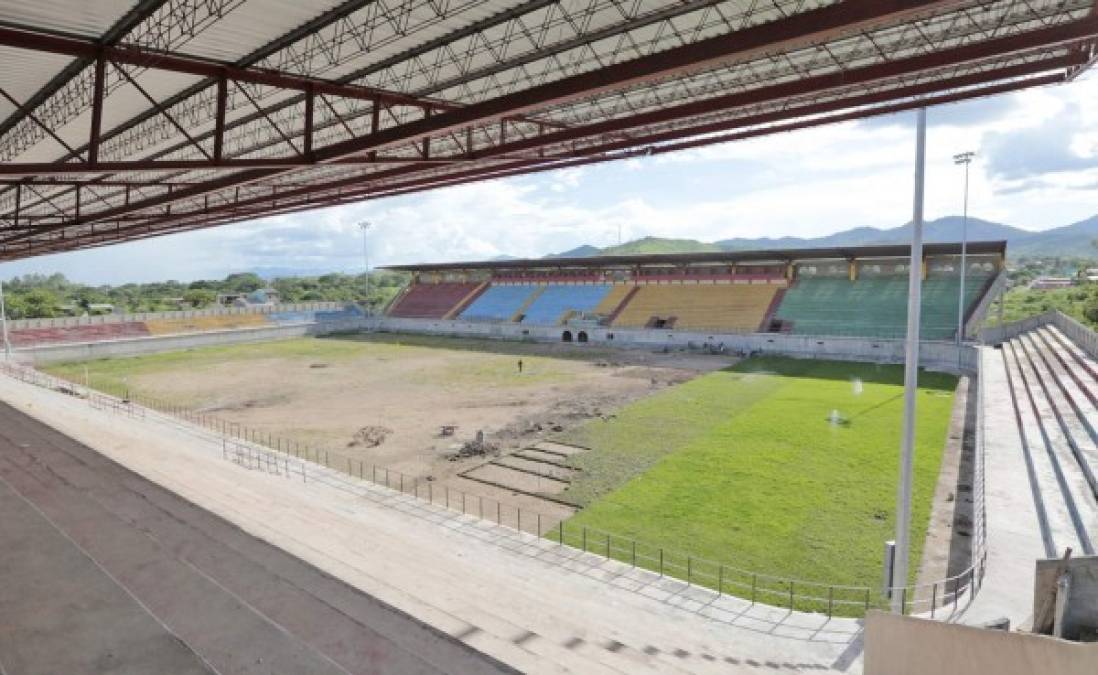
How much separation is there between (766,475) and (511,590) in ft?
33.3

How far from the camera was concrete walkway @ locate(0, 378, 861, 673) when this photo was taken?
29.7ft

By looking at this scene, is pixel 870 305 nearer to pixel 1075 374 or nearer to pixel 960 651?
pixel 1075 374

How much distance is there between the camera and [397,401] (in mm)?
31000

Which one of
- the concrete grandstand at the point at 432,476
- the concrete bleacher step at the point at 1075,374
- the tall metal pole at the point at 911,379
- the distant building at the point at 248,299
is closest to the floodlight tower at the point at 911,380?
the tall metal pole at the point at 911,379

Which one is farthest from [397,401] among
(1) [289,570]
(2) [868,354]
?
(2) [868,354]

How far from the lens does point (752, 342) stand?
44562 millimetres

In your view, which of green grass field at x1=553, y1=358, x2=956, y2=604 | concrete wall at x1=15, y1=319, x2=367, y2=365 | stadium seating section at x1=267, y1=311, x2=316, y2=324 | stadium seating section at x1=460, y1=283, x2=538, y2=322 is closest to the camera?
green grass field at x1=553, y1=358, x2=956, y2=604

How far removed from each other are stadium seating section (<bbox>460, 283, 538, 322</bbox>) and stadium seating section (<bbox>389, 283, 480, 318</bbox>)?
2989 millimetres

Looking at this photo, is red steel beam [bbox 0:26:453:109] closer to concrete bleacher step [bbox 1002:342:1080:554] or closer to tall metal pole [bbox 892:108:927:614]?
tall metal pole [bbox 892:108:927:614]

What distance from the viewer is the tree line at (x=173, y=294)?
77.1 meters

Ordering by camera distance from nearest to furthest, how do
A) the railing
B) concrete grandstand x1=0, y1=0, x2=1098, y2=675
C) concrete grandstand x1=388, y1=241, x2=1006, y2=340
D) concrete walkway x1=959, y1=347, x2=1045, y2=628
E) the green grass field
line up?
concrete grandstand x1=0, y1=0, x2=1098, y2=675, concrete walkway x1=959, y1=347, x2=1045, y2=628, the railing, the green grass field, concrete grandstand x1=388, y1=241, x2=1006, y2=340

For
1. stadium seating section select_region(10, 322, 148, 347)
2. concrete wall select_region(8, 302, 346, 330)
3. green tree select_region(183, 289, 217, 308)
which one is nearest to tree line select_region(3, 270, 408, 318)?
green tree select_region(183, 289, 217, 308)

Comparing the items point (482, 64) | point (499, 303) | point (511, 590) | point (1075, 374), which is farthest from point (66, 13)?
point (499, 303)

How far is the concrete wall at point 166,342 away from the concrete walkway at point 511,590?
39714 millimetres
